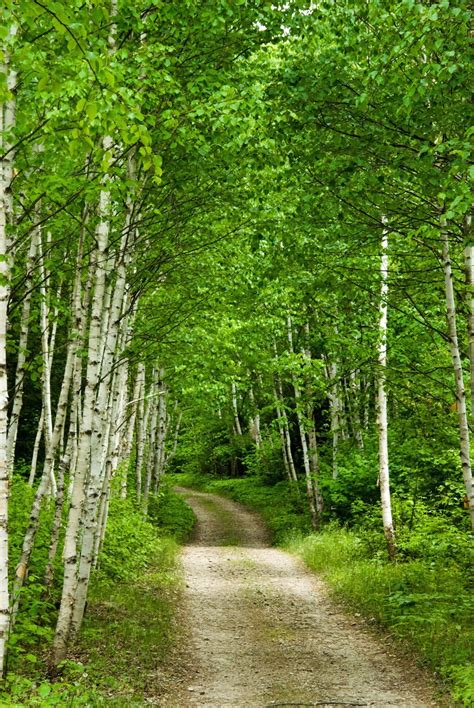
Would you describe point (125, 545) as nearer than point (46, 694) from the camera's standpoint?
No

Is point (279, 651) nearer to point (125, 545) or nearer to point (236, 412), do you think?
point (125, 545)

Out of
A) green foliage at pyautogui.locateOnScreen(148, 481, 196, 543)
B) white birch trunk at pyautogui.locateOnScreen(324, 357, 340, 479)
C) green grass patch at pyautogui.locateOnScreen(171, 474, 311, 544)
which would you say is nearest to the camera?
white birch trunk at pyautogui.locateOnScreen(324, 357, 340, 479)

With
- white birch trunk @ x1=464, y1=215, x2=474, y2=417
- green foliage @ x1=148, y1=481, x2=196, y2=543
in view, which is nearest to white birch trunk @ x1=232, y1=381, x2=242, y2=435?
green foliage @ x1=148, y1=481, x2=196, y2=543

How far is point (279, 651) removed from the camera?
8.98 meters

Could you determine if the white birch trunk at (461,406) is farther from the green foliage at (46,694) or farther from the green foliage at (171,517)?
the green foliage at (171,517)

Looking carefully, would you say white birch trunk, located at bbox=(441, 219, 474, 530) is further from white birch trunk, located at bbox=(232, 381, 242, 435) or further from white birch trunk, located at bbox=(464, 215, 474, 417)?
white birch trunk, located at bbox=(232, 381, 242, 435)

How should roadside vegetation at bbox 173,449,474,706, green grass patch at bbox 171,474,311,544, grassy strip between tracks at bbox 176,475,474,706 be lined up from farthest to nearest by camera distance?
green grass patch at bbox 171,474,311,544 < roadside vegetation at bbox 173,449,474,706 < grassy strip between tracks at bbox 176,475,474,706

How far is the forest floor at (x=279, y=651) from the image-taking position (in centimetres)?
720

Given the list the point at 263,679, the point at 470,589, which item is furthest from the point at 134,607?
the point at 470,589

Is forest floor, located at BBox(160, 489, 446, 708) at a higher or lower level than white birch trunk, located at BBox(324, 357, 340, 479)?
lower

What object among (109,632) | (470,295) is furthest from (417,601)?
(470,295)

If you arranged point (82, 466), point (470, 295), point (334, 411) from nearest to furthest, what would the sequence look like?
point (82, 466)
point (470, 295)
point (334, 411)

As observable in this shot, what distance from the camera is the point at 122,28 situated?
7.91 meters

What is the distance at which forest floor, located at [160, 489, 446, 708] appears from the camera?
7.20 metres
